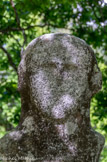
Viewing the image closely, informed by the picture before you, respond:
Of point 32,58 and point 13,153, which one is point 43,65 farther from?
point 13,153

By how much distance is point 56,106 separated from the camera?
6.26ft

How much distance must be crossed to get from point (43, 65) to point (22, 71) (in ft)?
0.72

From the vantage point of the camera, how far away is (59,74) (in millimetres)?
1998

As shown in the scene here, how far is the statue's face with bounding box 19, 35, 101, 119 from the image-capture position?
1926mm

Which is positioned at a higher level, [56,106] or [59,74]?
[59,74]

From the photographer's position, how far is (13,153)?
74.7 inches

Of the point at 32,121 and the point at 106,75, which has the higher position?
the point at 32,121

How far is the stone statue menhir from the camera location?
1896mm

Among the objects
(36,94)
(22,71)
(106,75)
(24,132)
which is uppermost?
(22,71)

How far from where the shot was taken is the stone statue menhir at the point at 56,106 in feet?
6.22

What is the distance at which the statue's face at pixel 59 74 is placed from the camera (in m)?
1.93

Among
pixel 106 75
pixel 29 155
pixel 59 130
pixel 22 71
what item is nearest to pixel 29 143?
pixel 29 155

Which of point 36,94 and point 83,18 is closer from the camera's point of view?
point 36,94

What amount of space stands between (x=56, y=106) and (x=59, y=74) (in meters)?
0.25
